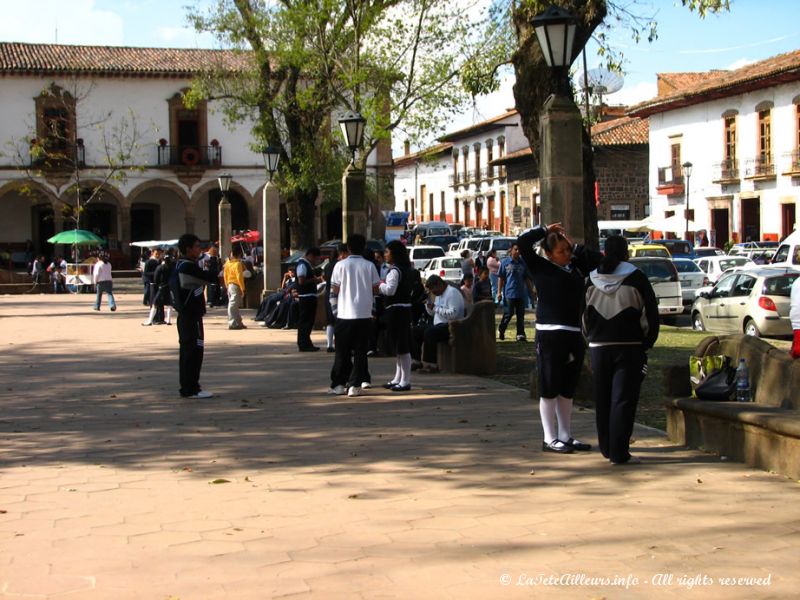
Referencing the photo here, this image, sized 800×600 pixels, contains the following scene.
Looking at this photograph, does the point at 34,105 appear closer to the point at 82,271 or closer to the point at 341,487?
the point at 82,271

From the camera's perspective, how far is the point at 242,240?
46594 millimetres

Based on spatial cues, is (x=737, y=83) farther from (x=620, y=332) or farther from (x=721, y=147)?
(x=620, y=332)

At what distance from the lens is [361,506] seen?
650cm

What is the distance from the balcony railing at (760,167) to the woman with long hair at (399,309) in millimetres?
32456

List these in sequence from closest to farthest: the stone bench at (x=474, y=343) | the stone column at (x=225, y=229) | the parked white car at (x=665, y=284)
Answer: the stone bench at (x=474, y=343), the parked white car at (x=665, y=284), the stone column at (x=225, y=229)

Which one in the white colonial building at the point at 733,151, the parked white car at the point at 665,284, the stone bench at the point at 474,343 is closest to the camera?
the stone bench at the point at 474,343

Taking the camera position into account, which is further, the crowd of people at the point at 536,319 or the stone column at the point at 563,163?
the stone column at the point at 563,163

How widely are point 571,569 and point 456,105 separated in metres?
24.2

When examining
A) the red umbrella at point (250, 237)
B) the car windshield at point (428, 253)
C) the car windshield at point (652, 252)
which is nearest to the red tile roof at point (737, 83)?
the car windshield at point (652, 252)

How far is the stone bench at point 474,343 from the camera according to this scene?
13.2 meters

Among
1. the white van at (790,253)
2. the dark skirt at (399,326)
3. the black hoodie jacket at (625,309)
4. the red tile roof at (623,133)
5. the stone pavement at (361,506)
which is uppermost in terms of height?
the red tile roof at (623,133)

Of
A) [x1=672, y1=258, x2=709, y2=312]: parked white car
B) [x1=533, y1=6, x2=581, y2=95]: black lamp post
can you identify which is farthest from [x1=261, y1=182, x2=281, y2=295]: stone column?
[x1=533, y1=6, x2=581, y2=95]: black lamp post

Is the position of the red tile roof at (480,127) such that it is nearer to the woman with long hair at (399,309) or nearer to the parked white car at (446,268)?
the parked white car at (446,268)

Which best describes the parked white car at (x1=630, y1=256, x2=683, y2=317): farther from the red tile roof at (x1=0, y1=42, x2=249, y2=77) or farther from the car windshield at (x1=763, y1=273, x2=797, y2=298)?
the red tile roof at (x1=0, y1=42, x2=249, y2=77)
